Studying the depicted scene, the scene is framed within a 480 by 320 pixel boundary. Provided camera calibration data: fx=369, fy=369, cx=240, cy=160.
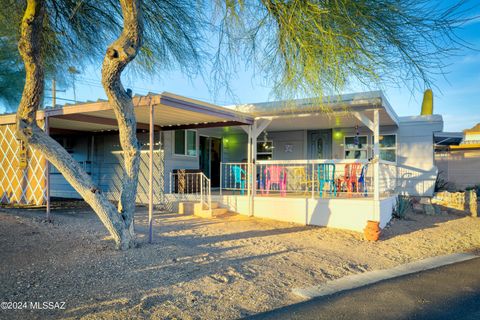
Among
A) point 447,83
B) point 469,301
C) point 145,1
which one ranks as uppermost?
point 145,1

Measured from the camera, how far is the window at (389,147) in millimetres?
12805

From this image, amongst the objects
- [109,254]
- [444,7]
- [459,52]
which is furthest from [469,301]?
[109,254]

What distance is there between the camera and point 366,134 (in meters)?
13.0

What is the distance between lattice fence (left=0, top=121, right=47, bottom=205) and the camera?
988 centimetres

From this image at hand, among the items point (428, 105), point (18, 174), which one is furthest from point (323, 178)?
point (18, 174)

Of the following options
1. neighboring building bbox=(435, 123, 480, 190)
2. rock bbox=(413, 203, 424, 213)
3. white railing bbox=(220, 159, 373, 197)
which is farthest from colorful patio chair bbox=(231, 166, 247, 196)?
neighboring building bbox=(435, 123, 480, 190)

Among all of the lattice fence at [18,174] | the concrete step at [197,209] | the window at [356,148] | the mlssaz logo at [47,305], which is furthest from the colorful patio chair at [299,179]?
the mlssaz logo at [47,305]

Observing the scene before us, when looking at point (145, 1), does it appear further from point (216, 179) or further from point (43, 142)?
point (216, 179)

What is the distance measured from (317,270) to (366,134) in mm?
8569

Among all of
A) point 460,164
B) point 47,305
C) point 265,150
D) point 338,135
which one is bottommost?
point 47,305

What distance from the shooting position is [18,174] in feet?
34.0

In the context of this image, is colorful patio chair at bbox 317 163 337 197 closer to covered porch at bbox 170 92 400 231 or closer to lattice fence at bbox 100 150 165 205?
covered porch at bbox 170 92 400 231

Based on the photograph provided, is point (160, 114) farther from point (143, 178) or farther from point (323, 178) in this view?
point (323, 178)

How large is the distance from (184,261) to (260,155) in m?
9.44
